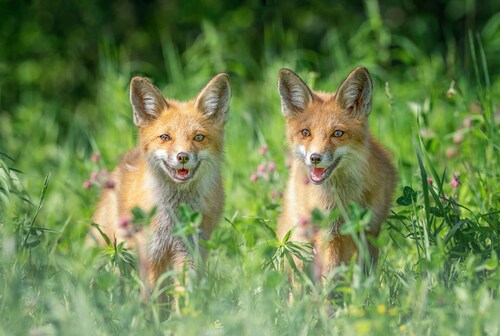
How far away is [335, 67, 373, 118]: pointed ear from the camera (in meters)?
5.03

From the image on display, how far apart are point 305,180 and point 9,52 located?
678cm

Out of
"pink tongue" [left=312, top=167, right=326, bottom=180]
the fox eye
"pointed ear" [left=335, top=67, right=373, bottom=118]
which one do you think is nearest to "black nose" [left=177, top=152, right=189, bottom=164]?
the fox eye

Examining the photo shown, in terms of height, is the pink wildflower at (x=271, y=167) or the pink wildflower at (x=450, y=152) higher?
the pink wildflower at (x=450, y=152)

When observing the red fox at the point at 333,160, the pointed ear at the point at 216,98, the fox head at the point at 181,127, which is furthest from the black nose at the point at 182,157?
the red fox at the point at 333,160

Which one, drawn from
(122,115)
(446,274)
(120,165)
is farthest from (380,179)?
(122,115)

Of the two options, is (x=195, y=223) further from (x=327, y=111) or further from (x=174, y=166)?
(x=327, y=111)

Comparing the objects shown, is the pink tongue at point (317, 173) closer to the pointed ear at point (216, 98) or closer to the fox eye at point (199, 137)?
the fox eye at point (199, 137)

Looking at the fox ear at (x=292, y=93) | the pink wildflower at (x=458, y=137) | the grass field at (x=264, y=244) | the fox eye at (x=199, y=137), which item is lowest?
the grass field at (x=264, y=244)

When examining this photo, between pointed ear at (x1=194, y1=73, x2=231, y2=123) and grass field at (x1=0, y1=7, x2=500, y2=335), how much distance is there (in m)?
0.72

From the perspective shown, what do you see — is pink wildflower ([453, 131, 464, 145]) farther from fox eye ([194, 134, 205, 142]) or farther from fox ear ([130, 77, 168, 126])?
fox ear ([130, 77, 168, 126])

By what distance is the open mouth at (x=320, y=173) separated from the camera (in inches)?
190

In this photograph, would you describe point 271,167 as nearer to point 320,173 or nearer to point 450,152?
point 320,173

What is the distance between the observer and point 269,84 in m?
8.10

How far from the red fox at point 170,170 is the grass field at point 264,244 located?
0.19 m
